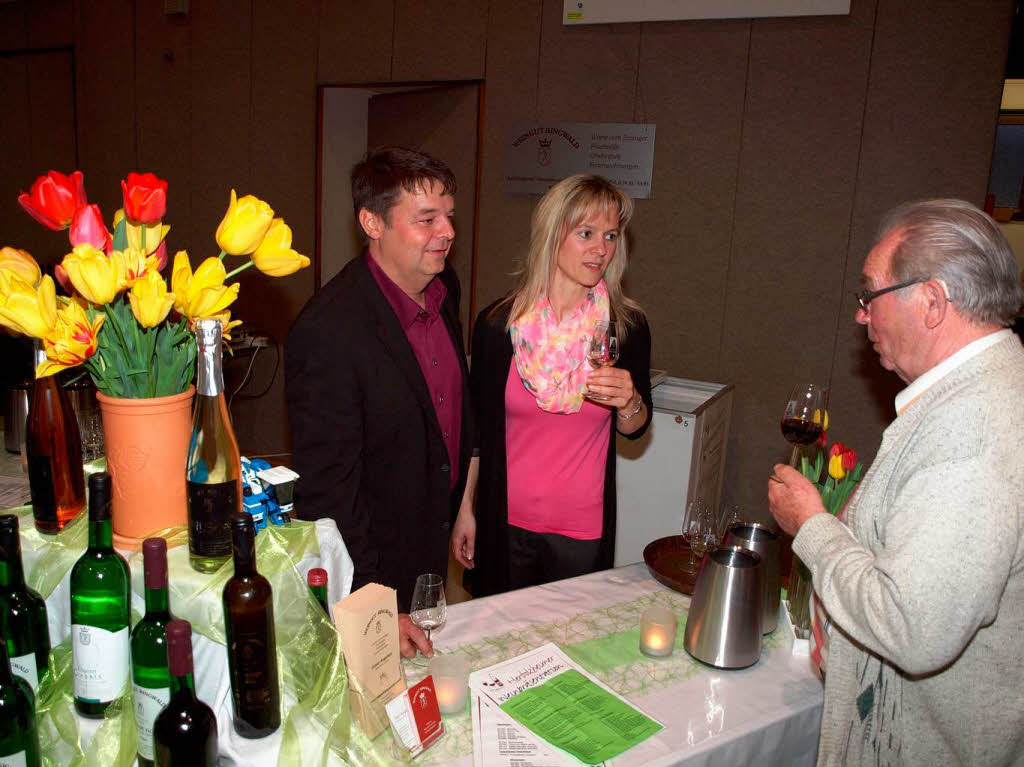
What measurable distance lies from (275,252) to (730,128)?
3194 millimetres

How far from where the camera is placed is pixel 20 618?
105 centimetres

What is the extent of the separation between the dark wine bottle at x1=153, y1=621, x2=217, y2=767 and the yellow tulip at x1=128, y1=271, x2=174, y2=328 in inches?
18.1

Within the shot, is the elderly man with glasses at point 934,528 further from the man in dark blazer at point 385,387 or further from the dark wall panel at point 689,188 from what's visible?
the dark wall panel at point 689,188

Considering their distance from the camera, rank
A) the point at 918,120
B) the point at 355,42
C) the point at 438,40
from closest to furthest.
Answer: the point at 918,120, the point at 438,40, the point at 355,42

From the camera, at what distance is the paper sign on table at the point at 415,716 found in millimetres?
1152

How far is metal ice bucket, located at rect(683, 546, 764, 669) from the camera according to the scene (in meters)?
1.38

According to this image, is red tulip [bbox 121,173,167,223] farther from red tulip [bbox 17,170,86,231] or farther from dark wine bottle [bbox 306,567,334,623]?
dark wine bottle [bbox 306,567,334,623]

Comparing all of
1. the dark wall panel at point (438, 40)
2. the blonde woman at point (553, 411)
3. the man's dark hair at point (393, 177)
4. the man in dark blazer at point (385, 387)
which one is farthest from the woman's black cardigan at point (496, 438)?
the dark wall panel at point (438, 40)

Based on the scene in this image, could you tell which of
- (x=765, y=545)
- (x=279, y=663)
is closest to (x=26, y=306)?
(x=279, y=663)

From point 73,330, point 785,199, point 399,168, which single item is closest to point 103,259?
point 73,330

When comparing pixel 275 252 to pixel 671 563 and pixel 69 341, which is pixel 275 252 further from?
pixel 671 563

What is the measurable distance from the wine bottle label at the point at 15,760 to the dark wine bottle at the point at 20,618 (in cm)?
14

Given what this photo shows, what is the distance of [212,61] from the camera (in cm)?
534

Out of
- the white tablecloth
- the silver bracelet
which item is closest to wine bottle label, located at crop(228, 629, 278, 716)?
the white tablecloth
